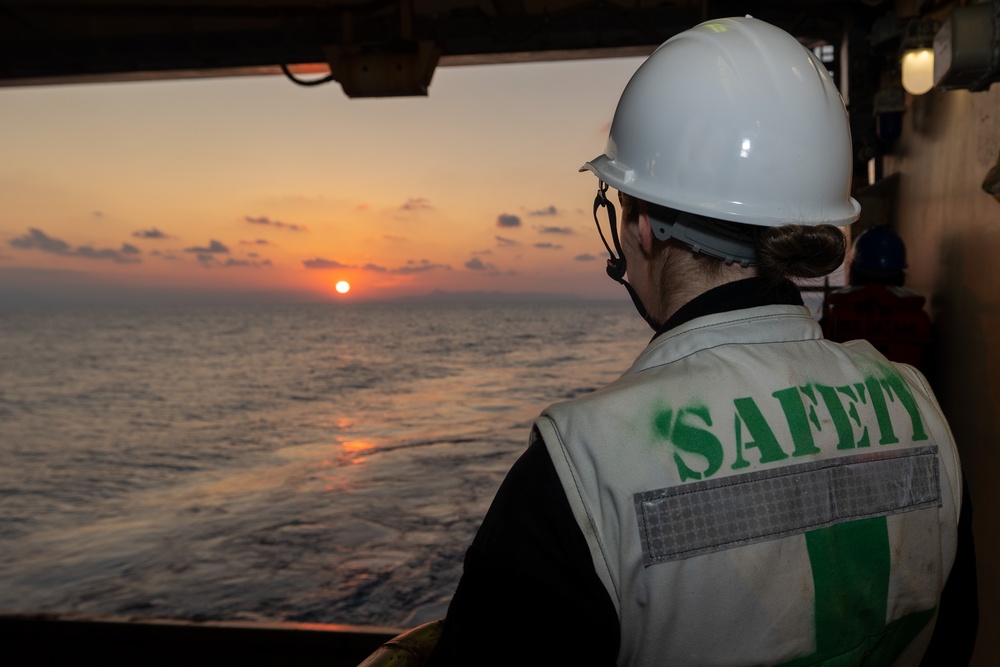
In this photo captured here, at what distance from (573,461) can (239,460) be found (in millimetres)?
11095

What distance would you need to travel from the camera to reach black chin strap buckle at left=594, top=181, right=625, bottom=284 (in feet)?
4.35

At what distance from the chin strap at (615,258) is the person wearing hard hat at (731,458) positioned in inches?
0.4

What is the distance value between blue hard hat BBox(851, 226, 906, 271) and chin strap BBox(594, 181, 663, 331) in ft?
9.77

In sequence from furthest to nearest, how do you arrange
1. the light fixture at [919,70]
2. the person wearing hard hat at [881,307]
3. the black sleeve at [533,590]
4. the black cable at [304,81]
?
the black cable at [304,81], the person wearing hard hat at [881,307], the light fixture at [919,70], the black sleeve at [533,590]

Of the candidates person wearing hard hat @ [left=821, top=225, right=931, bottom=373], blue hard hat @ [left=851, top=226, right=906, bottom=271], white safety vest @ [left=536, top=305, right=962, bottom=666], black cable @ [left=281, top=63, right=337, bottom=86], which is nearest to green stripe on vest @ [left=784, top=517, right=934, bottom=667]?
white safety vest @ [left=536, top=305, right=962, bottom=666]

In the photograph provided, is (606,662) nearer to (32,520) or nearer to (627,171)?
(627,171)

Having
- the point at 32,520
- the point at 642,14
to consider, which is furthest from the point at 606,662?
the point at 32,520

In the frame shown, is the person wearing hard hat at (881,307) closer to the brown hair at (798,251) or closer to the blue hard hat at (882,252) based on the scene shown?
the blue hard hat at (882,252)

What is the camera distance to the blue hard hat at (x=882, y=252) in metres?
3.88

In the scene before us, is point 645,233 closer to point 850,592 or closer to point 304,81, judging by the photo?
point 850,592

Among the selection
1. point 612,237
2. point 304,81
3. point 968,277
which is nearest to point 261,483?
point 304,81

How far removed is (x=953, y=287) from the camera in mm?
3395

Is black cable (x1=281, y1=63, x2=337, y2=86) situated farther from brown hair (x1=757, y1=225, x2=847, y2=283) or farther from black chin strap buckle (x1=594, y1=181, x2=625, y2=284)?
brown hair (x1=757, y1=225, x2=847, y2=283)

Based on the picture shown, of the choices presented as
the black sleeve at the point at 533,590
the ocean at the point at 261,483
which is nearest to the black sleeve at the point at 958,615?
the black sleeve at the point at 533,590
